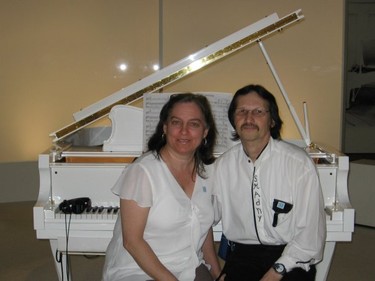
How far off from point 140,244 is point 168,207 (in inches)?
6.6

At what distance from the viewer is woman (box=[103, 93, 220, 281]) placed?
5.89 ft

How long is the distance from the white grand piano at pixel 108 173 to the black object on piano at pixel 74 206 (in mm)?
27

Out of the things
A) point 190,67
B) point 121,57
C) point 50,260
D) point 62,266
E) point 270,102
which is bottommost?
point 50,260

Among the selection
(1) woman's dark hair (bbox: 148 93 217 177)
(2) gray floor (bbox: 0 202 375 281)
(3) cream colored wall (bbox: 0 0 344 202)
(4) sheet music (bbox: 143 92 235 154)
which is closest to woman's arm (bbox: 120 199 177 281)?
(1) woman's dark hair (bbox: 148 93 217 177)

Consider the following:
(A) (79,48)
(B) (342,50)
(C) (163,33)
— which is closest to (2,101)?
(A) (79,48)

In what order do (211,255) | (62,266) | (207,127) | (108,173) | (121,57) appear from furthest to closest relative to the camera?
(121,57) < (62,266) < (108,173) < (211,255) < (207,127)

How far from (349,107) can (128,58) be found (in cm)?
319

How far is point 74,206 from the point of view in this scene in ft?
7.79

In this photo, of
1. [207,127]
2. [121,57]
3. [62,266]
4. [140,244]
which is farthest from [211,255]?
[121,57]

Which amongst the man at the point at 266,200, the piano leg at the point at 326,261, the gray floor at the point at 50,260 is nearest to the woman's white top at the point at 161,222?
the man at the point at 266,200

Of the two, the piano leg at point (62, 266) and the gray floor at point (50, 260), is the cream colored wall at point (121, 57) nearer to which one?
the gray floor at point (50, 260)

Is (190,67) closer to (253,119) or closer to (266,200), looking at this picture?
(253,119)

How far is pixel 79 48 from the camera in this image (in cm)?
572

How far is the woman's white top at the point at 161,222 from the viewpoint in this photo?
1822 millimetres
